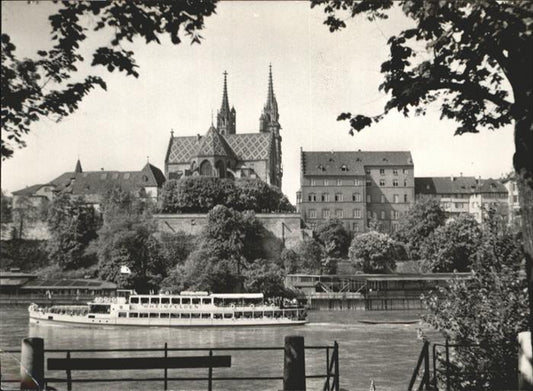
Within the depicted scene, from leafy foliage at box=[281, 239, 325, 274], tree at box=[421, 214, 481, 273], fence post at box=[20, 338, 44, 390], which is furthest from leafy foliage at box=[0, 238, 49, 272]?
fence post at box=[20, 338, 44, 390]

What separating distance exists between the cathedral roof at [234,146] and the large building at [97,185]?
551cm

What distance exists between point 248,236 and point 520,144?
8038cm

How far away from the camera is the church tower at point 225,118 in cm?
14362

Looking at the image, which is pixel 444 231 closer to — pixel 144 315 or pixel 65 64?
pixel 144 315

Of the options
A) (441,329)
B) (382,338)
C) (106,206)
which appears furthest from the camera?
(106,206)

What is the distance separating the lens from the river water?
2978cm

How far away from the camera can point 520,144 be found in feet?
29.6

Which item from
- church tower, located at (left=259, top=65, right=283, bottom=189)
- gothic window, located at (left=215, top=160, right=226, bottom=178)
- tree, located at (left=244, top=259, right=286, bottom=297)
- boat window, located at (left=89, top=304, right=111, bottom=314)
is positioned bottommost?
boat window, located at (left=89, top=304, right=111, bottom=314)

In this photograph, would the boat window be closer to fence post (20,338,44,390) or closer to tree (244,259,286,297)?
tree (244,259,286,297)

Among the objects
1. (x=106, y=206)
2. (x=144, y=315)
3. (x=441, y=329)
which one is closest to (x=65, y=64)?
(x=441, y=329)

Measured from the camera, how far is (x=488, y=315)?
1675 centimetres

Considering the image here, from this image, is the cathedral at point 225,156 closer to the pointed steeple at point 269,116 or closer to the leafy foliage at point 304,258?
the pointed steeple at point 269,116

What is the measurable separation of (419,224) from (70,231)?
5036 cm

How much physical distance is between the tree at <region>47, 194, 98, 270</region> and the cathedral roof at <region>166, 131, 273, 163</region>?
3007 centimetres
